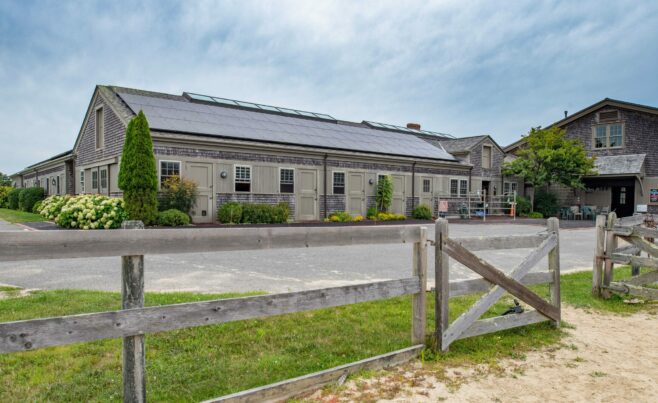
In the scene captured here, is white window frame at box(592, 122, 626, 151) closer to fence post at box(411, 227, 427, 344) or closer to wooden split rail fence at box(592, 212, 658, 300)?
wooden split rail fence at box(592, 212, 658, 300)

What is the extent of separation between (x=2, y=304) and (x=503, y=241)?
250 inches

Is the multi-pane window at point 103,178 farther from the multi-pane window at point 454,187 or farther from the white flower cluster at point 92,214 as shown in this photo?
the multi-pane window at point 454,187

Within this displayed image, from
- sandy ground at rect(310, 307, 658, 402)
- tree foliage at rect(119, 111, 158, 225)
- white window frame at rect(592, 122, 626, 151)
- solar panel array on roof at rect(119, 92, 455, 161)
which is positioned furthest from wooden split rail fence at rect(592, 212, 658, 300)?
white window frame at rect(592, 122, 626, 151)

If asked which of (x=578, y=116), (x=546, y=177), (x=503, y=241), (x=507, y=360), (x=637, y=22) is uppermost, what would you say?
(x=637, y=22)

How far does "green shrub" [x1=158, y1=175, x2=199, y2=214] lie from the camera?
17922 millimetres

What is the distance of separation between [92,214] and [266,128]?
34.7 ft

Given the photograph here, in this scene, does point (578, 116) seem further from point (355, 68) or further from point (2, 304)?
point (2, 304)

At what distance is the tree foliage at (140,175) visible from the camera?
16.4 m

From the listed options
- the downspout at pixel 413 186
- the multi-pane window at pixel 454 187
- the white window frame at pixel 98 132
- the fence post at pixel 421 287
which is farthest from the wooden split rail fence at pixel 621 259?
the multi-pane window at pixel 454 187

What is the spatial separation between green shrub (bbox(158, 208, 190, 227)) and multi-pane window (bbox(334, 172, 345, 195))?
928cm

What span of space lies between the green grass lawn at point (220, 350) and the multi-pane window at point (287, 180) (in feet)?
52.1

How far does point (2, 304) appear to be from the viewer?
538 centimetres

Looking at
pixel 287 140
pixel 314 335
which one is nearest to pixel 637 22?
pixel 287 140

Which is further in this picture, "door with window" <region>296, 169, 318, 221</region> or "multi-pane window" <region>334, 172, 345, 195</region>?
"multi-pane window" <region>334, 172, 345, 195</region>
